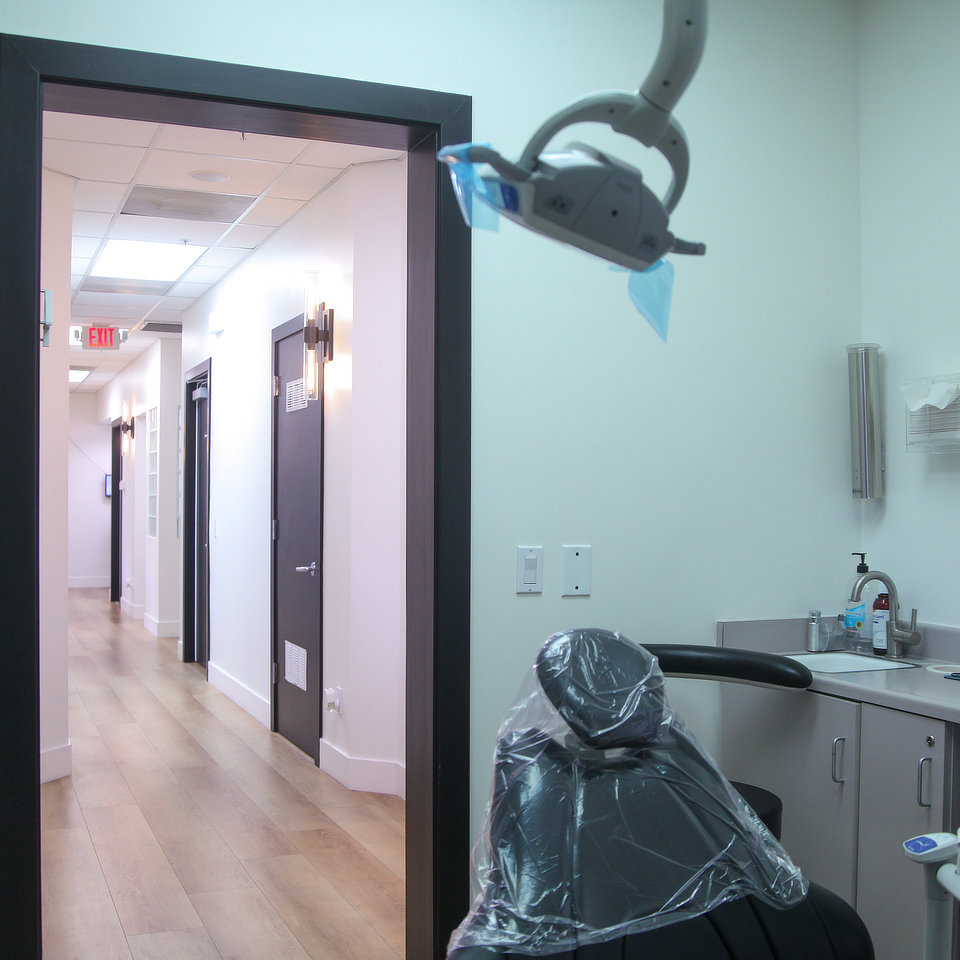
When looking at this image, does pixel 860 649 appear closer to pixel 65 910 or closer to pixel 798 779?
pixel 798 779

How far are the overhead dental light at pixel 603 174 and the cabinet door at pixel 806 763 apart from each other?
175 centimetres

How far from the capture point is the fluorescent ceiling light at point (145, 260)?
20.0 feet

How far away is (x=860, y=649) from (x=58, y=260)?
4.03 meters

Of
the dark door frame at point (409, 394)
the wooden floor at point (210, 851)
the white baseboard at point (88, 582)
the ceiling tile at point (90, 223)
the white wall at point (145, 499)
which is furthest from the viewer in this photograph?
the white baseboard at point (88, 582)

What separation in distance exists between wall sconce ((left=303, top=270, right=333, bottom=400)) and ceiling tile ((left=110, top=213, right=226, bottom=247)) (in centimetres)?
105

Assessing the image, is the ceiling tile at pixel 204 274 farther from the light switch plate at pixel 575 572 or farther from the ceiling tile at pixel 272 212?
the light switch plate at pixel 575 572

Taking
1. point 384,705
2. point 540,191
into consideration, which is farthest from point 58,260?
point 540,191

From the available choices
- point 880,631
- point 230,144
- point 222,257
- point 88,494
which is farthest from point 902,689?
point 88,494

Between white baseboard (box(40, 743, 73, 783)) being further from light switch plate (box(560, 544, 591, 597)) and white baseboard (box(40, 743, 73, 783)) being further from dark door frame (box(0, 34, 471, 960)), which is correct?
light switch plate (box(560, 544, 591, 597))

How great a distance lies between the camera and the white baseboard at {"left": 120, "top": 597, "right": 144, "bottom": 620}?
Result: 10.7 metres

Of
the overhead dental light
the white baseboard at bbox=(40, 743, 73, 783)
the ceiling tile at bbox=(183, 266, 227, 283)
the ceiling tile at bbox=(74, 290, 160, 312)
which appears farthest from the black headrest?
the ceiling tile at bbox=(74, 290, 160, 312)

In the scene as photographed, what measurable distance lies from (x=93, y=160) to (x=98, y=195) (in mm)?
551

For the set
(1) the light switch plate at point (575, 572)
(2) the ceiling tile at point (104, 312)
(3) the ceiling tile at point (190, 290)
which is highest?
(3) the ceiling tile at point (190, 290)

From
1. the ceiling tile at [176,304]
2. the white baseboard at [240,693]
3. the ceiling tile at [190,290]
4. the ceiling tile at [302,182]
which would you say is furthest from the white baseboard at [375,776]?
the ceiling tile at [176,304]
